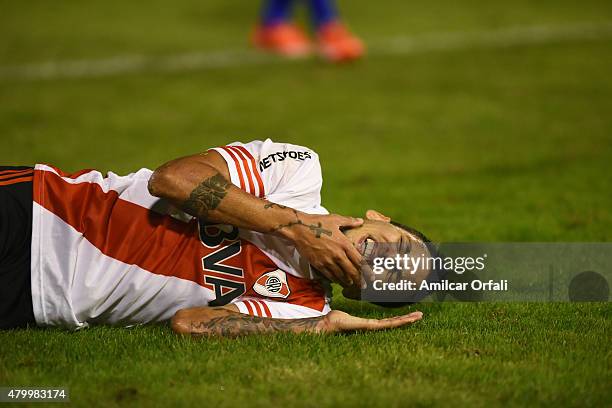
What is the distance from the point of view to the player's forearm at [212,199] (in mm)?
4750

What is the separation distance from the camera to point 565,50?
14.7 metres

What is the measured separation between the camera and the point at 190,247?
16.3 feet

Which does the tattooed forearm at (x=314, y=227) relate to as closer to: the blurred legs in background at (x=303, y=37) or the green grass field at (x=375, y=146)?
Result: the green grass field at (x=375, y=146)

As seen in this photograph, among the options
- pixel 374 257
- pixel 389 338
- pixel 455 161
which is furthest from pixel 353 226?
pixel 455 161

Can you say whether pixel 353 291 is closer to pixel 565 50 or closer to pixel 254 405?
pixel 254 405

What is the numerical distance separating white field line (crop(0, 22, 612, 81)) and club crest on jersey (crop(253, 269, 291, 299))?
9.23 m

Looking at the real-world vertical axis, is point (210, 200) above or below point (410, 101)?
below

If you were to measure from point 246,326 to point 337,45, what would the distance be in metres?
9.56

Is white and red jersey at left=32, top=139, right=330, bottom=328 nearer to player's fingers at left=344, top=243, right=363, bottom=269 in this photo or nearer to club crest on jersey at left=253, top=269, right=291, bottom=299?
club crest on jersey at left=253, top=269, right=291, bottom=299

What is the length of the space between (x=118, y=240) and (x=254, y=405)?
1376 mm

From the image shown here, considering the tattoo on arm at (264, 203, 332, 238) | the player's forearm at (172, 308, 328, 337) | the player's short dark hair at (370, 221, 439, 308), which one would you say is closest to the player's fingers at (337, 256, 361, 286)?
the tattoo on arm at (264, 203, 332, 238)

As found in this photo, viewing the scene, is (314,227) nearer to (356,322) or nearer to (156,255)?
(356,322)

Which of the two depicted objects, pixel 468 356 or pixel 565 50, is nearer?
pixel 468 356

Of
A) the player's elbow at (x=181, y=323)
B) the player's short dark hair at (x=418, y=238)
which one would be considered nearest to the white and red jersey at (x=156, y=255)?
the player's elbow at (x=181, y=323)
